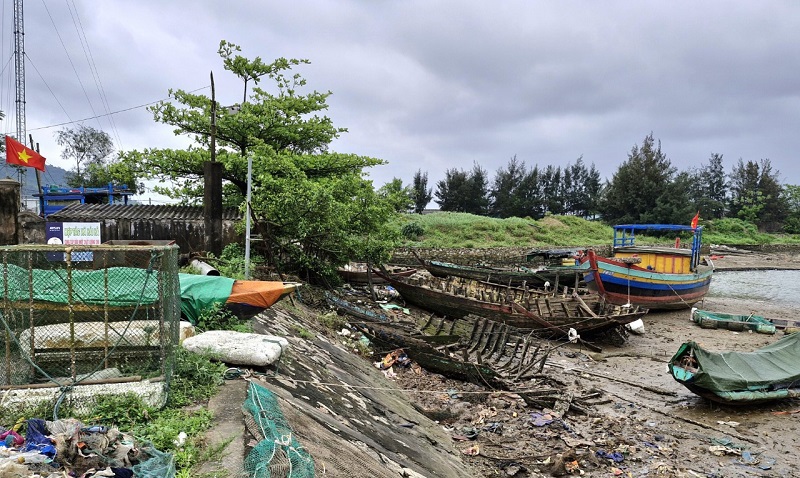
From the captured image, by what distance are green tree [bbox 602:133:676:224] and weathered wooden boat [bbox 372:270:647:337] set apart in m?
35.0

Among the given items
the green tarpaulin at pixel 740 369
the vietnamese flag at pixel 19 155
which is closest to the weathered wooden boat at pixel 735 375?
the green tarpaulin at pixel 740 369

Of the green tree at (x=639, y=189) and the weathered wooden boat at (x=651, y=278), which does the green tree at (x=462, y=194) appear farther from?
the weathered wooden boat at (x=651, y=278)

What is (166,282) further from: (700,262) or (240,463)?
(700,262)

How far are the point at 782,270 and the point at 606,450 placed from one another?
37863mm

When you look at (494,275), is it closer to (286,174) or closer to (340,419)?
(286,174)

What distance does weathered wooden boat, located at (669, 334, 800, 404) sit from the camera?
939 centimetres

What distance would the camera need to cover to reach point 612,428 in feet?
28.0

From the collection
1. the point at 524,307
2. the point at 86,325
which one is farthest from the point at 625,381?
the point at 86,325

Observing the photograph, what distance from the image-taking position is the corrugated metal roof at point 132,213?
1439 centimetres

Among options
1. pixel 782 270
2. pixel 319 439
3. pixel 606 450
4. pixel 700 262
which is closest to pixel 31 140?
pixel 319 439

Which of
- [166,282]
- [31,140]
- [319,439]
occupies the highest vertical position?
[31,140]

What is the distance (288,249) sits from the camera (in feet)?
47.9

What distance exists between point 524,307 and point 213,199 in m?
9.67

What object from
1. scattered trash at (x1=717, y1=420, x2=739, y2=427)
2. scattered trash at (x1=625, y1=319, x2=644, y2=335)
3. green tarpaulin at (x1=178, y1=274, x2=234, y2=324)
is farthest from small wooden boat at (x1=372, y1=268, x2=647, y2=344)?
green tarpaulin at (x1=178, y1=274, x2=234, y2=324)
